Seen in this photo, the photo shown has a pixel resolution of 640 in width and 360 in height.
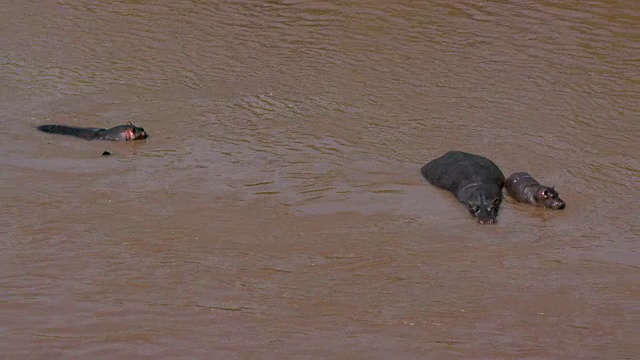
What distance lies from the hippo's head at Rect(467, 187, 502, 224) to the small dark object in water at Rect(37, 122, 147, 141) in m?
3.49

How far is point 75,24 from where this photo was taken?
15430 mm

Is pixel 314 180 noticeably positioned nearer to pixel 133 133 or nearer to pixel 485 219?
pixel 485 219

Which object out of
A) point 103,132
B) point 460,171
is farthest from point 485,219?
point 103,132

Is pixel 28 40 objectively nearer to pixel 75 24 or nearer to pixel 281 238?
pixel 75 24

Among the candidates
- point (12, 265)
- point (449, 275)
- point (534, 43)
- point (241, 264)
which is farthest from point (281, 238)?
point (534, 43)

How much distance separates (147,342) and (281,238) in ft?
6.80

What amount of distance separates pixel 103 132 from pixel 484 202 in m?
4.05

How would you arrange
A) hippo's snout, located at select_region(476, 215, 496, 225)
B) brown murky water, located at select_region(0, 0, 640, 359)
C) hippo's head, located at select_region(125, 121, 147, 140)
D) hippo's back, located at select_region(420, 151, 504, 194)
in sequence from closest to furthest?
1. brown murky water, located at select_region(0, 0, 640, 359)
2. hippo's snout, located at select_region(476, 215, 496, 225)
3. hippo's back, located at select_region(420, 151, 504, 194)
4. hippo's head, located at select_region(125, 121, 147, 140)

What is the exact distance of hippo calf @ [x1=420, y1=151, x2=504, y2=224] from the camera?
9.40 m

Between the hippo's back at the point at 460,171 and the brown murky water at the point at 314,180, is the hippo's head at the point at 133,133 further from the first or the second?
the hippo's back at the point at 460,171

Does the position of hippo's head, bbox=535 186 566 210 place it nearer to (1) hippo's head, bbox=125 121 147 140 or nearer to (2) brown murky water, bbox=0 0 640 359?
(2) brown murky water, bbox=0 0 640 359

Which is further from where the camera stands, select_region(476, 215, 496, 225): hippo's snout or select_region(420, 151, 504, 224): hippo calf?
select_region(420, 151, 504, 224): hippo calf

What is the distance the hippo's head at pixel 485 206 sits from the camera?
9.23m

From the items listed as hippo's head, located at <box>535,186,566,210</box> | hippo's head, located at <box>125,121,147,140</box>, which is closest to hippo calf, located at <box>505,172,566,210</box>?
hippo's head, located at <box>535,186,566,210</box>
